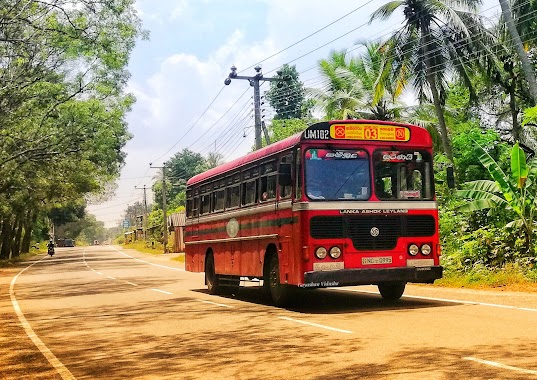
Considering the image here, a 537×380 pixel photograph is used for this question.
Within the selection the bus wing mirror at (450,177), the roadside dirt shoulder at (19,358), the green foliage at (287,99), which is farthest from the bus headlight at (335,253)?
the green foliage at (287,99)

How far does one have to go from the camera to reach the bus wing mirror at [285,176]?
13055mm

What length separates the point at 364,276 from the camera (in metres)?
12.7

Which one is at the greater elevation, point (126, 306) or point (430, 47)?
point (430, 47)

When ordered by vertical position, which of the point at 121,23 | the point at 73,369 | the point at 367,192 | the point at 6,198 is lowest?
the point at 73,369

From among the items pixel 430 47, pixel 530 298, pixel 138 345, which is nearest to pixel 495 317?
pixel 530 298

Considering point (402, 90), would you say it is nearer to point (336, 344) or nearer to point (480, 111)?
point (480, 111)

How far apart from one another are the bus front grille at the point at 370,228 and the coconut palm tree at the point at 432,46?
15.2 metres

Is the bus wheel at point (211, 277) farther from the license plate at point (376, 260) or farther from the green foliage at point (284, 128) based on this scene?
the green foliage at point (284, 128)

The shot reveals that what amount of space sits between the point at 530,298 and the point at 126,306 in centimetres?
868

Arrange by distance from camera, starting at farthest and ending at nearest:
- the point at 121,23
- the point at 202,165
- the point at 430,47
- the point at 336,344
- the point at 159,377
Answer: the point at 202,165 → the point at 430,47 → the point at 121,23 → the point at 336,344 → the point at 159,377

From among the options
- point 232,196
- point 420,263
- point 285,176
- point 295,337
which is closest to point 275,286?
point 285,176

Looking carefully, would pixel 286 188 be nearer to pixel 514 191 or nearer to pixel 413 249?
pixel 413 249

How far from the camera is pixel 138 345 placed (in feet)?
32.9

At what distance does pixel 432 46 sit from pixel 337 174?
58.6 ft
